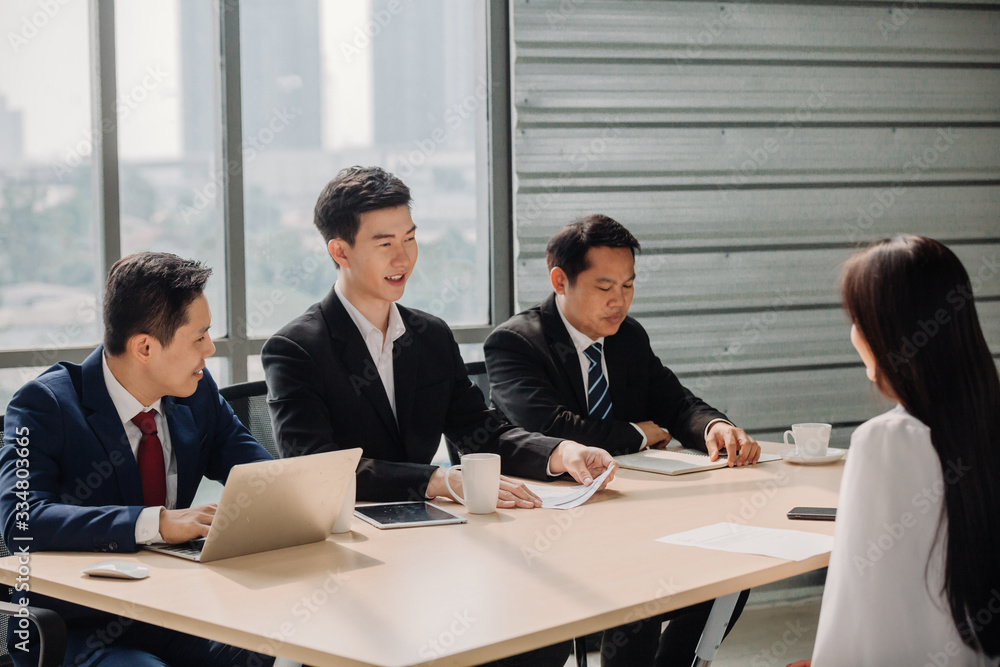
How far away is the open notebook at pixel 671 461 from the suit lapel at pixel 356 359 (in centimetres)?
Result: 64

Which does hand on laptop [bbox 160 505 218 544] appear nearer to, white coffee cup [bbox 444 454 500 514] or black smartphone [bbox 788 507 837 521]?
white coffee cup [bbox 444 454 500 514]

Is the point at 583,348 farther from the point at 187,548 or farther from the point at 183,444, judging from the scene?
the point at 187,548

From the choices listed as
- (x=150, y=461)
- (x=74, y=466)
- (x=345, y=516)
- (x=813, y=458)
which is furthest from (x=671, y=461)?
(x=74, y=466)

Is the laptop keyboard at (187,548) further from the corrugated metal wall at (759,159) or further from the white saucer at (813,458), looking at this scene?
the corrugated metal wall at (759,159)

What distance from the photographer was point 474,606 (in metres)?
1.44

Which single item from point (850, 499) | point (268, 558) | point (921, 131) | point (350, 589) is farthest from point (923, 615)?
point (921, 131)

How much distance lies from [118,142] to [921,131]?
3132mm

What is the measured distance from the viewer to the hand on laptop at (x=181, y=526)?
1.74 m

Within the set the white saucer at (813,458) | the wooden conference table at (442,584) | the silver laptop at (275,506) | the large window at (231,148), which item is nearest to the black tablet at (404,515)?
the wooden conference table at (442,584)

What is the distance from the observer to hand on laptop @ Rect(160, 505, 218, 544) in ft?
5.72

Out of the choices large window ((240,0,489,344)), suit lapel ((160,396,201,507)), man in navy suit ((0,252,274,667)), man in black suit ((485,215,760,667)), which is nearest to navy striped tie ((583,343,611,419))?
man in black suit ((485,215,760,667))

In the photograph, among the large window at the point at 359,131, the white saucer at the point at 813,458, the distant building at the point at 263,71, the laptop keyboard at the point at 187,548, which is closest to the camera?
the laptop keyboard at the point at 187,548

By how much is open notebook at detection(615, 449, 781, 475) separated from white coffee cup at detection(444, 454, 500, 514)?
584mm

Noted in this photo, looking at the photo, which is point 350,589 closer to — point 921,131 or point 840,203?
point 840,203
